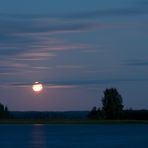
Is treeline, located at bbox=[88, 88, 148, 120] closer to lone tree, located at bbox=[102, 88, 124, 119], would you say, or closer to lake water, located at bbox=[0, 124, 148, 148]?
lone tree, located at bbox=[102, 88, 124, 119]

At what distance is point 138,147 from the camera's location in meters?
79.0

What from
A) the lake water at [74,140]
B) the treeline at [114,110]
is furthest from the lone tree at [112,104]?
the lake water at [74,140]

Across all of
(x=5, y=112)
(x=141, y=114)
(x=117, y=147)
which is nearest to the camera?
(x=117, y=147)

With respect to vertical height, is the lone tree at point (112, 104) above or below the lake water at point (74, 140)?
above

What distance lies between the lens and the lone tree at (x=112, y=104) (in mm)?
156250

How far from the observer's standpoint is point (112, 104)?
513 feet

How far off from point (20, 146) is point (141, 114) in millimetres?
76709

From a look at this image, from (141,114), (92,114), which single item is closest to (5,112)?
(92,114)

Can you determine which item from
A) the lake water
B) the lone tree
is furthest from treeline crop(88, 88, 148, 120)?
the lake water

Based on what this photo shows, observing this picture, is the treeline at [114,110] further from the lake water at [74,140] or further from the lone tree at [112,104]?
the lake water at [74,140]

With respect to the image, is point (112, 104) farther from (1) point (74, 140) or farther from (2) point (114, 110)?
(1) point (74, 140)

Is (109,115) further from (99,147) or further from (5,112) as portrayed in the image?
(99,147)

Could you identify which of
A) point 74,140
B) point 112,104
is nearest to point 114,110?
point 112,104

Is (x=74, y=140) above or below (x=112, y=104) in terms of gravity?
below
